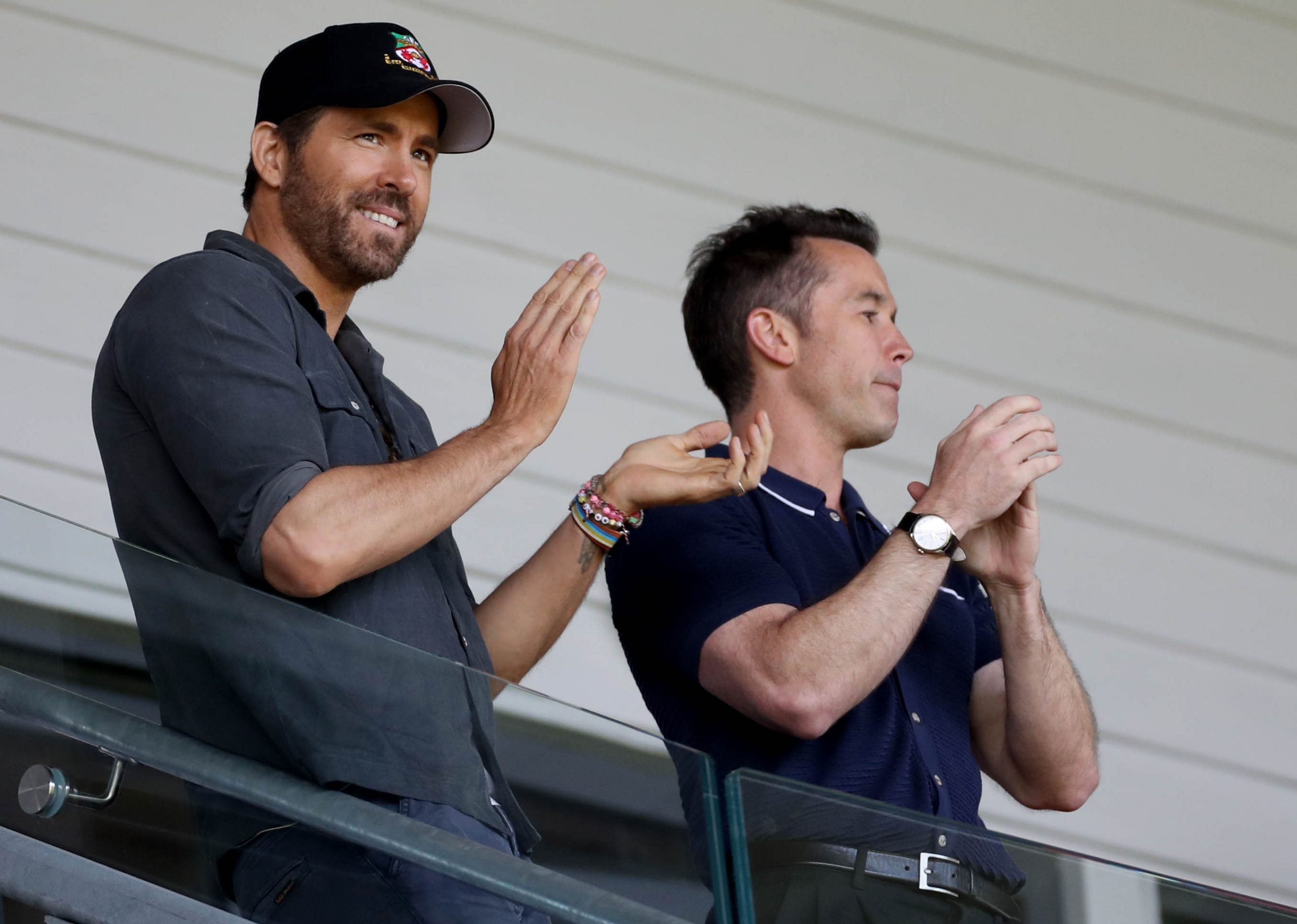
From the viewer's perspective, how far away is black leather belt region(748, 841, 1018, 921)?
1.17m

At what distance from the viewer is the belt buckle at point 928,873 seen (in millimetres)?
1221

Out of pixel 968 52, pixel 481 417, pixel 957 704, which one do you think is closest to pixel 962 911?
pixel 957 704

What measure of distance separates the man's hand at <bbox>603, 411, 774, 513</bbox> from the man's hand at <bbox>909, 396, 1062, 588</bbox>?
0.74ft

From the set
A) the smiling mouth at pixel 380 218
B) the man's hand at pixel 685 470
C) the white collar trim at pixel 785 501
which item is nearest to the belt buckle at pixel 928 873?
the man's hand at pixel 685 470

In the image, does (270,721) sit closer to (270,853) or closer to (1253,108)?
(270,853)

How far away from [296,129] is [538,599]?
54 cm

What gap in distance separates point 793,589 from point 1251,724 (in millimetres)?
1331

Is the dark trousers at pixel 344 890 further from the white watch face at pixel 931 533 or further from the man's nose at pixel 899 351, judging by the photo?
the man's nose at pixel 899 351

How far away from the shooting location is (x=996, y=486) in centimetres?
174

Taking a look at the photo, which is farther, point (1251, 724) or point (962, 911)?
point (1251, 724)

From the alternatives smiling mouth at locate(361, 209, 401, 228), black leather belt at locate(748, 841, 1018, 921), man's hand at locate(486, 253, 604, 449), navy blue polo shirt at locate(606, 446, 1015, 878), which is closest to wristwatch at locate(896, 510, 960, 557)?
navy blue polo shirt at locate(606, 446, 1015, 878)

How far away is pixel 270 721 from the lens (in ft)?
4.05

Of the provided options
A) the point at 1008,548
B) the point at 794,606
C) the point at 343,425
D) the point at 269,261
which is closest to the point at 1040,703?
the point at 1008,548

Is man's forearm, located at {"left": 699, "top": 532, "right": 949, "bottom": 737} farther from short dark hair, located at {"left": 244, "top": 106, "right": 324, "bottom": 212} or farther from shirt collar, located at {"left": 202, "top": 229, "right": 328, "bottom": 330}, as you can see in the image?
short dark hair, located at {"left": 244, "top": 106, "right": 324, "bottom": 212}
